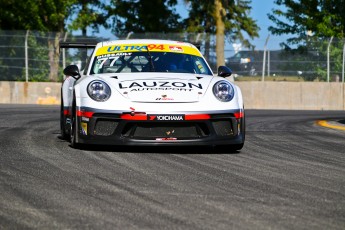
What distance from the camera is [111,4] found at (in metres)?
56.0

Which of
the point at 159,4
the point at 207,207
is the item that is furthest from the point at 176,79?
the point at 159,4

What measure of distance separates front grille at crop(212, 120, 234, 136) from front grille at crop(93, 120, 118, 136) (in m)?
1.00

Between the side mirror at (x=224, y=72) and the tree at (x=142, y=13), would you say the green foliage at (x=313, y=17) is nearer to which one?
the tree at (x=142, y=13)

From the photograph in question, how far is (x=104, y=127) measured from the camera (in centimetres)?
1028

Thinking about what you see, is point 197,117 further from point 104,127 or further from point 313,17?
point 313,17

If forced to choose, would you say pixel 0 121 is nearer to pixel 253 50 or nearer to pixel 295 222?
pixel 295 222

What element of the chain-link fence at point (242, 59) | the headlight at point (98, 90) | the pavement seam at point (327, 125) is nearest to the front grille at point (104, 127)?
the headlight at point (98, 90)

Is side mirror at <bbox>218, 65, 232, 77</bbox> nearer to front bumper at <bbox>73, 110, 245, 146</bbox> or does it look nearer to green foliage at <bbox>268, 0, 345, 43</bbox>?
front bumper at <bbox>73, 110, 245, 146</bbox>

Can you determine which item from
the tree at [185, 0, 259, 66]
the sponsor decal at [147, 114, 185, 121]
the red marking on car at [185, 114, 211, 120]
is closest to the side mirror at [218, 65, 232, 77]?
the red marking on car at [185, 114, 211, 120]

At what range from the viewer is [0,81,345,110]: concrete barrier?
2848cm

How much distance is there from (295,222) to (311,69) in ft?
76.7

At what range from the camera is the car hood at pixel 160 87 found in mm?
10297

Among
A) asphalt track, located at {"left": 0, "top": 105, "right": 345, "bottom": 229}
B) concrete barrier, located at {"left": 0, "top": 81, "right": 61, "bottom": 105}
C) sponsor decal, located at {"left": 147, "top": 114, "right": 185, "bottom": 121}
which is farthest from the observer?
concrete barrier, located at {"left": 0, "top": 81, "right": 61, "bottom": 105}

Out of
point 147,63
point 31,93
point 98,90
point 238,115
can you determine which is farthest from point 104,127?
point 31,93
